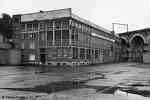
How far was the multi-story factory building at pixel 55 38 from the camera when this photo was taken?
120ft

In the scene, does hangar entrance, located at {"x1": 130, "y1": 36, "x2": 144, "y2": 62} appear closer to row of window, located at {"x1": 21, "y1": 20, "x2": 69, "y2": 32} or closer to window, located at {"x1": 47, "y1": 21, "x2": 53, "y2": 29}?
row of window, located at {"x1": 21, "y1": 20, "x2": 69, "y2": 32}

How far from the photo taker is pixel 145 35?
64.0 meters

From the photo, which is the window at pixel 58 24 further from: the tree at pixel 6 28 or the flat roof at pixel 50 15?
the tree at pixel 6 28

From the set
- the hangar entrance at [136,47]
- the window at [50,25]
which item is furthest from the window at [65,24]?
the hangar entrance at [136,47]

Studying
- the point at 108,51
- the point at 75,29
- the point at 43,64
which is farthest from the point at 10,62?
the point at 108,51

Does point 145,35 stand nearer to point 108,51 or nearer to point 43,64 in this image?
point 108,51

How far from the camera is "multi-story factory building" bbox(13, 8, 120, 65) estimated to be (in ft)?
120

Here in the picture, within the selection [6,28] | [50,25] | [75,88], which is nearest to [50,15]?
[50,25]

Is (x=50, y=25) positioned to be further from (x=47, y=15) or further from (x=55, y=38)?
(x=55, y=38)

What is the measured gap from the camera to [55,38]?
37.9 metres

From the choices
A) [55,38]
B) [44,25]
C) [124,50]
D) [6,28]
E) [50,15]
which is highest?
[6,28]

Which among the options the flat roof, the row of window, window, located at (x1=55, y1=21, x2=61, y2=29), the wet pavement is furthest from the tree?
the wet pavement

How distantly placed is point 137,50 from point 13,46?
44.5 metres

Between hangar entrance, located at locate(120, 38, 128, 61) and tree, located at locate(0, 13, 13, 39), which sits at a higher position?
tree, located at locate(0, 13, 13, 39)
